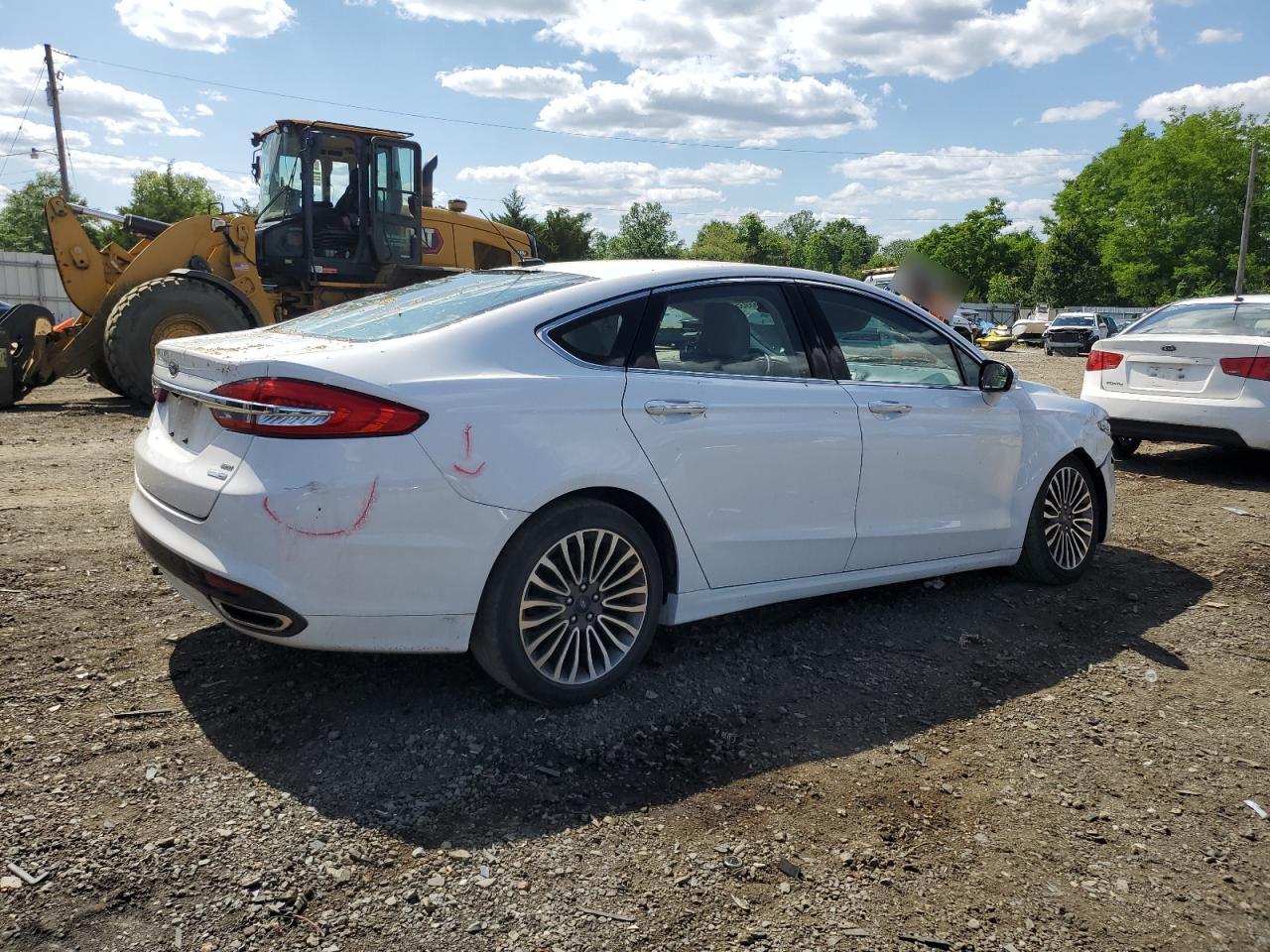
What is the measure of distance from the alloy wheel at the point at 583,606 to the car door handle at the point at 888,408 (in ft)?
4.59

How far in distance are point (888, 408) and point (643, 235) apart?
3337 inches

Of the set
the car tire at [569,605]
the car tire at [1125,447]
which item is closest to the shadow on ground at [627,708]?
the car tire at [569,605]

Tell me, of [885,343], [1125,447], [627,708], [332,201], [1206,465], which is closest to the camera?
[627,708]

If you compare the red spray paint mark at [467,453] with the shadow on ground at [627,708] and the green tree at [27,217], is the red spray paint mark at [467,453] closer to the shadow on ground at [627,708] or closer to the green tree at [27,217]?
the shadow on ground at [627,708]

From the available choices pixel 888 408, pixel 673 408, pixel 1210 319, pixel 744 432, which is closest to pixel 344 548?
pixel 673 408

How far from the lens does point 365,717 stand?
3.62 metres

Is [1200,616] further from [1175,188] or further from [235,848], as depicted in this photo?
[1175,188]

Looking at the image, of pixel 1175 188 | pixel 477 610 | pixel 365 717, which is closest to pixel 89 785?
pixel 365 717

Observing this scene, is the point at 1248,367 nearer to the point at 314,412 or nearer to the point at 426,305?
the point at 426,305

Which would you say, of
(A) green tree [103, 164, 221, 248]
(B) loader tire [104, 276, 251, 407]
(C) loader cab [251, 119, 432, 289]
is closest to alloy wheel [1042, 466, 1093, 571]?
(B) loader tire [104, 276, 251, 407]

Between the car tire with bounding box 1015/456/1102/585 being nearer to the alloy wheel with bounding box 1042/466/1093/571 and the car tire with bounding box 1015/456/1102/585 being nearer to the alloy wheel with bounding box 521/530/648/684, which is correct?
the alloy wheel with bounding box 1042/466/1093/571

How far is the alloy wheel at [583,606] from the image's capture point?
141 inches

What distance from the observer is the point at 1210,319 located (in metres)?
9.15

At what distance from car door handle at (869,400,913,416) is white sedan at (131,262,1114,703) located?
0.01 meters
